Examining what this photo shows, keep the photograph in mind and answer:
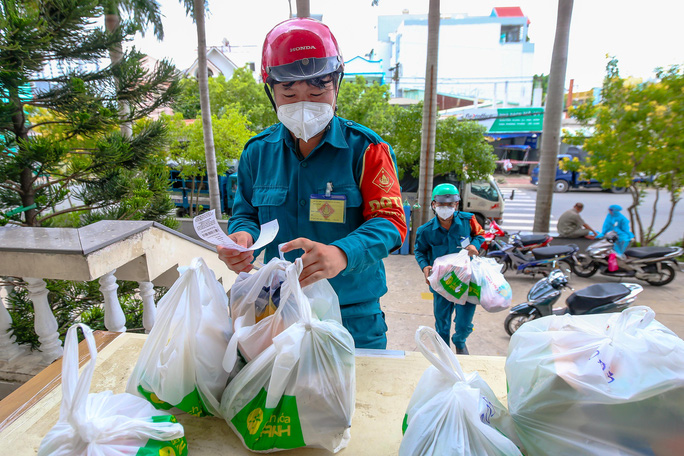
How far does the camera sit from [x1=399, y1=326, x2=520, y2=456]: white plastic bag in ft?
2.68

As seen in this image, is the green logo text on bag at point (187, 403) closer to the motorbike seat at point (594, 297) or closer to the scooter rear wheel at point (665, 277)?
the motorbike seat at point (594, 297)

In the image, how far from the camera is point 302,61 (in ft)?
4.47

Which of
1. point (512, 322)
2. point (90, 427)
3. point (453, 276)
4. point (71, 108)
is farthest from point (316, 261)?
point (512, 322)

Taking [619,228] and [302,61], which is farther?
[619,228]

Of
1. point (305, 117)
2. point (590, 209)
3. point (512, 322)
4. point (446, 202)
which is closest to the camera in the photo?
point (305, 117)

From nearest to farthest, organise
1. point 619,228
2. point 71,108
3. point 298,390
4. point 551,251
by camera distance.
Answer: point 298,390, point 71,108, point 551,251, point 619,228

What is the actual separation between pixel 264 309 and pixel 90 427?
51 centimetres

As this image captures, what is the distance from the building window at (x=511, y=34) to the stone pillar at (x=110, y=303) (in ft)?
138

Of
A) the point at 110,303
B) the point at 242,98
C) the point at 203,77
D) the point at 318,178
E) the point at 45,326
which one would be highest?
the point at 242,98

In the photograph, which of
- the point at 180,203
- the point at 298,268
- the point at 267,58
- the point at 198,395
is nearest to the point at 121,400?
the point at 198,395

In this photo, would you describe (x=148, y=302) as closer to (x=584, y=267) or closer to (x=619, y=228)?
(x=584, y=267)

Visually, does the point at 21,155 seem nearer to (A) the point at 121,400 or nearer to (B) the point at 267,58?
(B) the point at 267,58

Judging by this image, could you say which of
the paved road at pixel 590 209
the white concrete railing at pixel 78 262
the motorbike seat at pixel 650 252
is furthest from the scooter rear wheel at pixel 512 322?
the paved road at pixel 590 209

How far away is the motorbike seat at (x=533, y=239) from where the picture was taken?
731 centimetres
